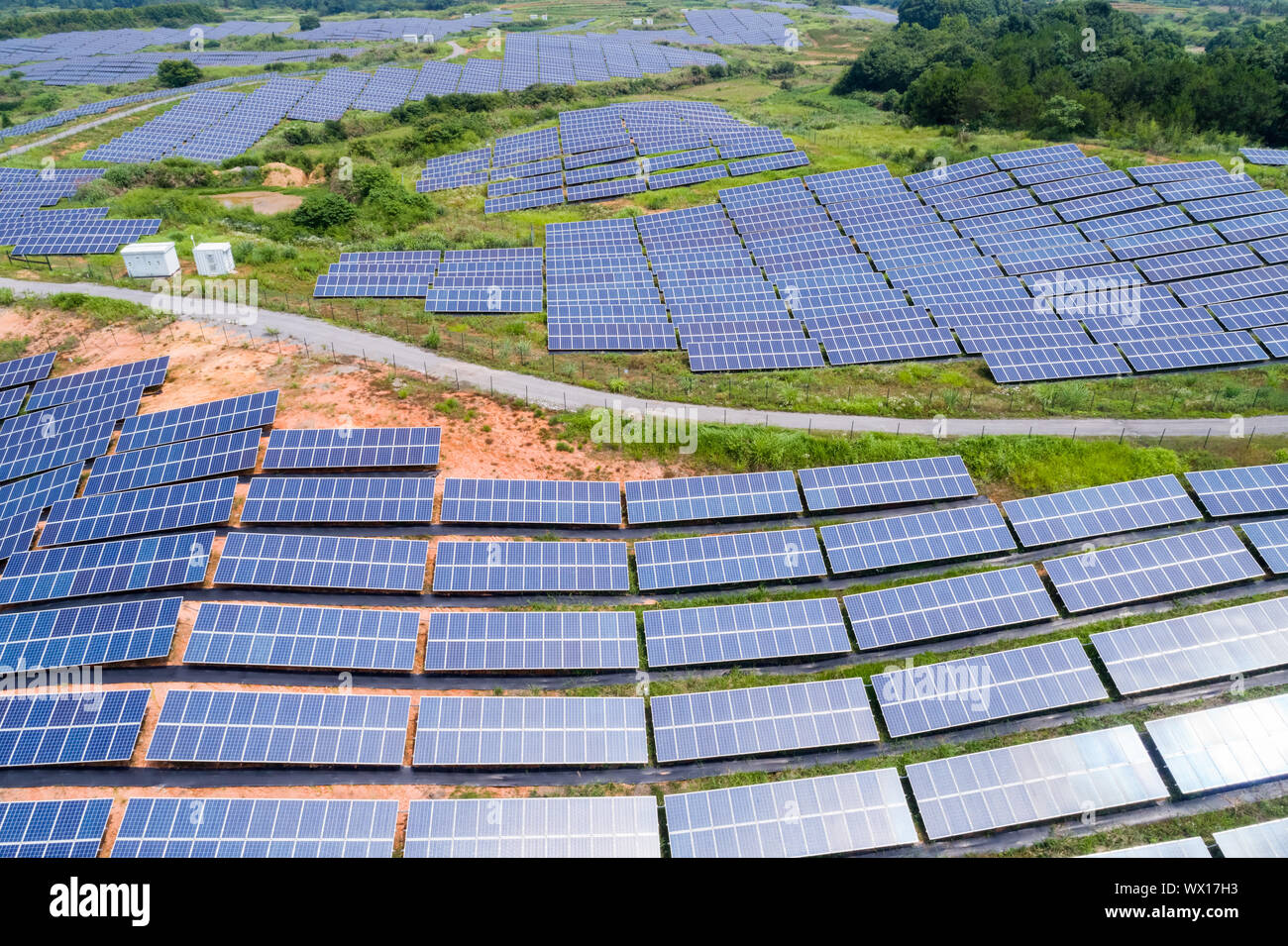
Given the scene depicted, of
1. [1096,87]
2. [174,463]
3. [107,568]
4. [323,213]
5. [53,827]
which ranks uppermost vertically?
[1096,87]

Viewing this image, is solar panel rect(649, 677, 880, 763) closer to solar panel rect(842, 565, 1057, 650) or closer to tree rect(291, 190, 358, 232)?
solar panel rect(842, 565, 1057, 650)

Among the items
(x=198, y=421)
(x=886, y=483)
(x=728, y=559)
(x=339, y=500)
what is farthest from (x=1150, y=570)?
(x=198, y=421)

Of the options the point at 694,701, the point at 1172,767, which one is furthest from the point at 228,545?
the point at 1172,767

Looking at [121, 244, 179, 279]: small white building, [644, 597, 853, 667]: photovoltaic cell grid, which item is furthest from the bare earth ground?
[644, 597, 853, 667]: photovoltaic cell grid

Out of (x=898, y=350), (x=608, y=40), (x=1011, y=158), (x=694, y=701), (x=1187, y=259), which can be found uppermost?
(x=608, y=40)

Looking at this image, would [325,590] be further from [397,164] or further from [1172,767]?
[397,164]

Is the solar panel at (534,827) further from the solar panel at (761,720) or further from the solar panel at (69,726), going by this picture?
the solar panel at (69,726)

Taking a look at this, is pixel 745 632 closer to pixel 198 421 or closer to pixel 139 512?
pixel 139 512
